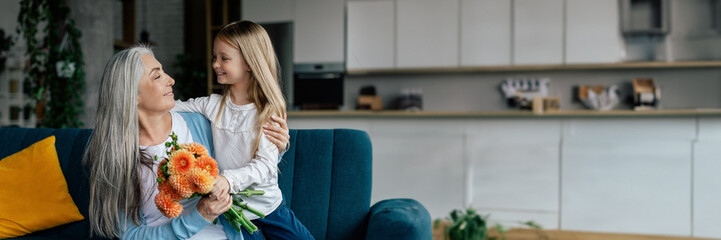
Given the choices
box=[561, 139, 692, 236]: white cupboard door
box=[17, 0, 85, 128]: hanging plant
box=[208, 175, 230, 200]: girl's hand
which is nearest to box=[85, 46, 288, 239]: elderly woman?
box=[208, 175, 230, 200]: girl's hand

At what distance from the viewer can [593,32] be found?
3.98 m

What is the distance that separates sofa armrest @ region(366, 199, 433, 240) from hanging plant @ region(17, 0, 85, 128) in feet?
11.5

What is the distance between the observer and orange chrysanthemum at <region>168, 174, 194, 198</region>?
3.12ft

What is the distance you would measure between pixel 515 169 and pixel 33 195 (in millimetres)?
3038

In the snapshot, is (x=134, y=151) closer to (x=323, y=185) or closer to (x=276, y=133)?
(x=276, y=133)

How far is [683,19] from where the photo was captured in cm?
412

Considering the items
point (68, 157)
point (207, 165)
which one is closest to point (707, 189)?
point (207, 165)

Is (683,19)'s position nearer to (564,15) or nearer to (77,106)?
(564,15)

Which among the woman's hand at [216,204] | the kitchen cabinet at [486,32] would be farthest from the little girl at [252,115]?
the kitchen cabinet at [486,32]

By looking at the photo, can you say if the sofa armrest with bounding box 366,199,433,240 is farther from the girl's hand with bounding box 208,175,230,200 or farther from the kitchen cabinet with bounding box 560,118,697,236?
Answer: the kitchen cabinet with bounding box 560,118,697,236

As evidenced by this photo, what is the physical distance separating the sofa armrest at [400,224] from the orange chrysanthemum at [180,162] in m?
0.59

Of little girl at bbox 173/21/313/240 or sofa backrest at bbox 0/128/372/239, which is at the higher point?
little girl at bbox 173/21/313/240

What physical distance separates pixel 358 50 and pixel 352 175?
2.98m

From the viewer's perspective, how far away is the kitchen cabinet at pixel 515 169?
11.6 feet
